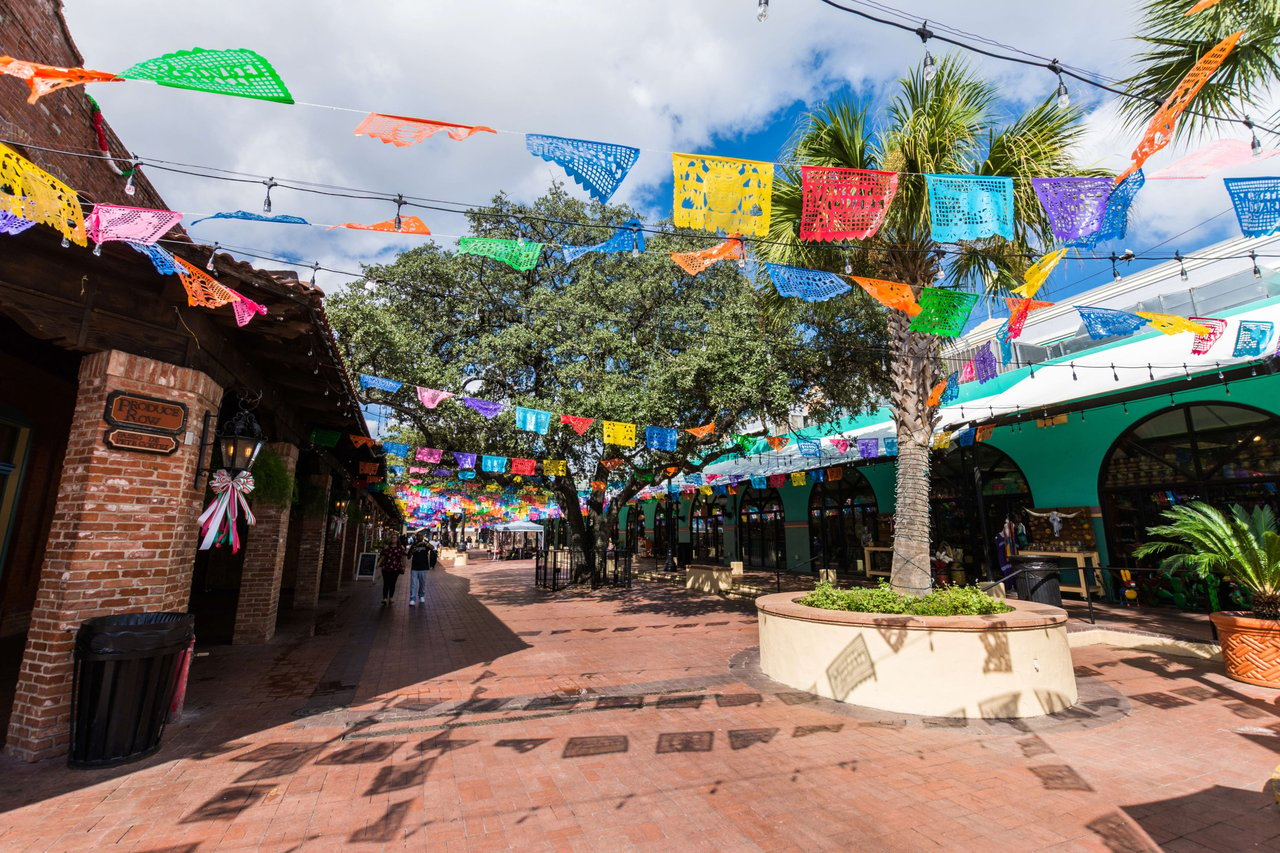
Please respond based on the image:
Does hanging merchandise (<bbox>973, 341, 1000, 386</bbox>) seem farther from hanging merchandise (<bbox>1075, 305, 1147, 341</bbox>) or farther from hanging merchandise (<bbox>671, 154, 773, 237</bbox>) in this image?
hanging merchandise (<bbox>671, 154, 773, 237</bbox>)

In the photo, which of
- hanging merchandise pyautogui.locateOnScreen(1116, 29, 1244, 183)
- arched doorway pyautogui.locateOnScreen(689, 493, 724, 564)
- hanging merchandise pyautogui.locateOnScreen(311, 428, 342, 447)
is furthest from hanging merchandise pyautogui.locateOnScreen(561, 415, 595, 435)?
arched doorway pyautogui.locateOnScreen(689, 493, 724, 564)

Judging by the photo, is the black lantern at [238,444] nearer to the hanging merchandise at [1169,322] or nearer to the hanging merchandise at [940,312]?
the hanging merchandise at [940,312]

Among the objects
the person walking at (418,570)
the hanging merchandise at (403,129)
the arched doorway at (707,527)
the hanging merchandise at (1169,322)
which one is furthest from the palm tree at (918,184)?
the arched doorway at (707,527)

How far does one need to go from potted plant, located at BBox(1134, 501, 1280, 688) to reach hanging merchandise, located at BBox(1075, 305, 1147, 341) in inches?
120

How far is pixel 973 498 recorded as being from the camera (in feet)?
48.7

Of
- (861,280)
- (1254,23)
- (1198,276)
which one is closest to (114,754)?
(861,280)

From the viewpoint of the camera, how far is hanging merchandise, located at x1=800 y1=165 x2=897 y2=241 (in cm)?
619

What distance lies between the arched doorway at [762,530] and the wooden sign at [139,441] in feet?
62.9

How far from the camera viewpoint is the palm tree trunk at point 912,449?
6.95 meters

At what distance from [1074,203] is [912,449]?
316 cm

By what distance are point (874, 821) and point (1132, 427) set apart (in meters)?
12.0

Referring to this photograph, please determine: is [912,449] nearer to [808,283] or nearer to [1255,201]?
[808,283]

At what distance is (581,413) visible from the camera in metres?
11.9

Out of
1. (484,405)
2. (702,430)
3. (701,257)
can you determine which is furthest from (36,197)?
(702,430)
